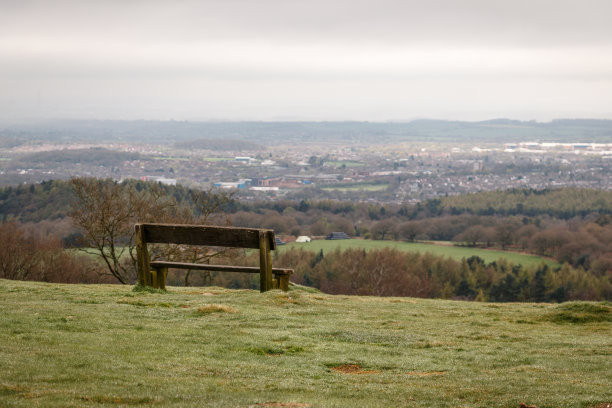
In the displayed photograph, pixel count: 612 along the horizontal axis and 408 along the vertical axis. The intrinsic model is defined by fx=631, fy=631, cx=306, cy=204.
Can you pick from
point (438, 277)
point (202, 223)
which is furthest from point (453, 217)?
point (202, 223)

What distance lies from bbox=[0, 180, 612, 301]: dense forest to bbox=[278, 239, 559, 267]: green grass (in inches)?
138

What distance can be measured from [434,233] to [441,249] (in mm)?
16360

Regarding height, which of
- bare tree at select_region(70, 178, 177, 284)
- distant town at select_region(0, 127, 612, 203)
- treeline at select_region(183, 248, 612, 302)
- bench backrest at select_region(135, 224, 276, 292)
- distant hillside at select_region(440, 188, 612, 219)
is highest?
bench backrest at select_region(135, 224, 276, 292)

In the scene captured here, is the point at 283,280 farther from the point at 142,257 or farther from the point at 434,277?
the point at 434,277

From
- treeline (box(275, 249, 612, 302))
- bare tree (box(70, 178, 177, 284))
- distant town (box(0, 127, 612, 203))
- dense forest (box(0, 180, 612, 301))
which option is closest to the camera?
bare tree (box(70, 178, 177, 284))

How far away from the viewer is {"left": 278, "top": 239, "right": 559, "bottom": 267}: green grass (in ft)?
283

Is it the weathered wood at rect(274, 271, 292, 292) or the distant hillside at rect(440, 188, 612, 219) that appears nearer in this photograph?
the weathered wood at rect(274, 271, 292, 292)

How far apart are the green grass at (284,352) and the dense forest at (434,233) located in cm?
3003

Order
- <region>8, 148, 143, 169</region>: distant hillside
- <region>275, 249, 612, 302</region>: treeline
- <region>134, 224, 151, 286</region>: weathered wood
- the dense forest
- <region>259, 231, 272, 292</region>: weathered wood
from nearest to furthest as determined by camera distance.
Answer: <region>259, 231, 272, 292</region>: weathered wood → <region>134, 224, 151, 286</region>: weathered wood → <region>275, 249, 612, 302</region>: treeline → the dense forest → <region>8, 148, 143, 169</region>: distant hillside

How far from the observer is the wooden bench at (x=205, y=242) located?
13.9m

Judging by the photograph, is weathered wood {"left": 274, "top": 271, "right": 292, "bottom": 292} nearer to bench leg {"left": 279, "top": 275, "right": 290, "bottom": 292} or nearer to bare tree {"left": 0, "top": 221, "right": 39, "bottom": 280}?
bench leg {"left": 279, "top": 275, "right": 290, "bottom": 292}

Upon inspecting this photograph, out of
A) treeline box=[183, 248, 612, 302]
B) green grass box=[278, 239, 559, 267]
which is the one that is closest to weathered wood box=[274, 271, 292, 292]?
treeline box=[183, 248, 612, 302]

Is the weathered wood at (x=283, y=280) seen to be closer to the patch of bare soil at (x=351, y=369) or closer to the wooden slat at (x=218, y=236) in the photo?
the wooden slat at (x=218, y=236)

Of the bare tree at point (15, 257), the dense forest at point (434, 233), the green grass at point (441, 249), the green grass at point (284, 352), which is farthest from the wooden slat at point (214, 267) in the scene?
the green grass at point (441, 249)
